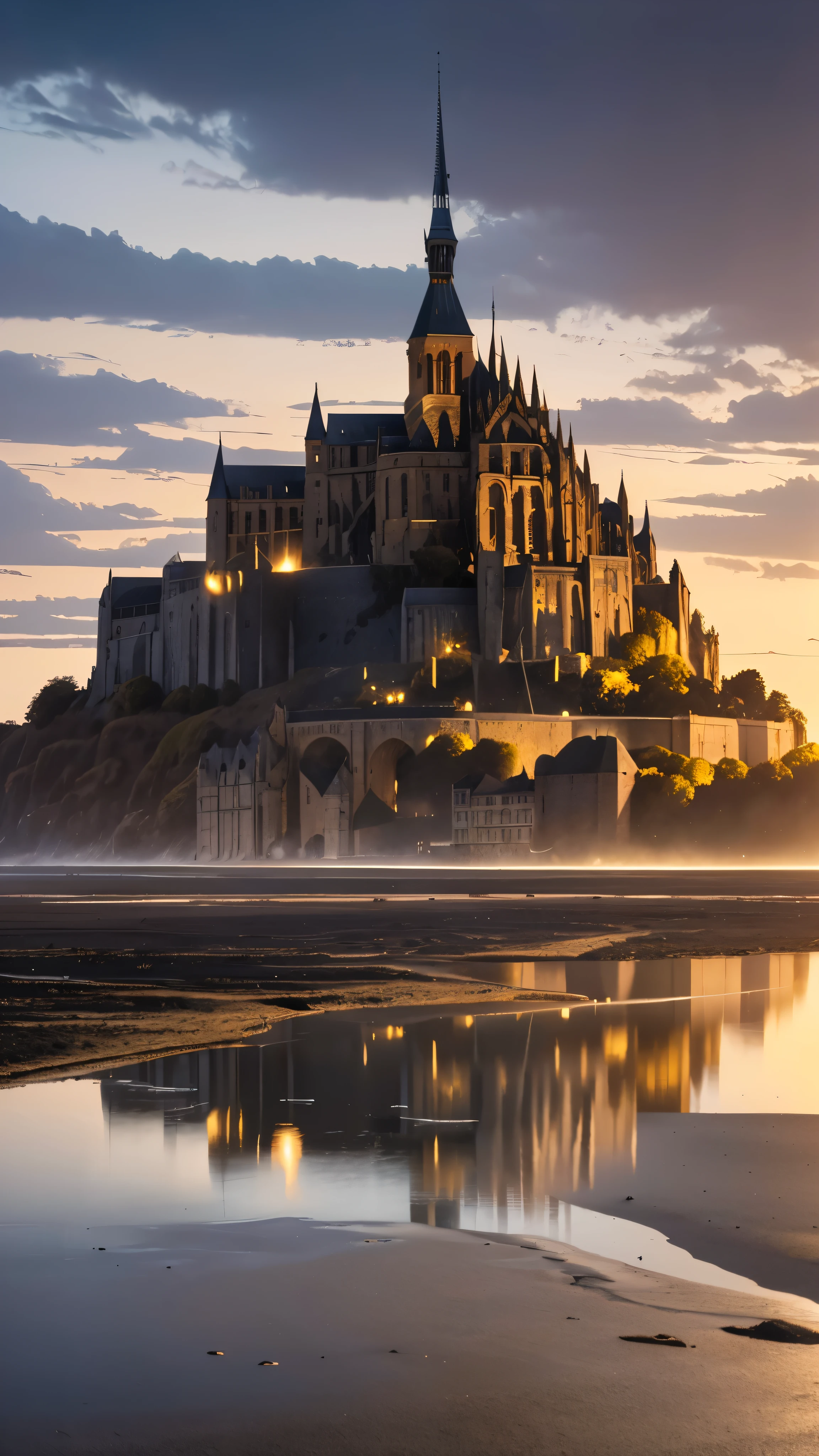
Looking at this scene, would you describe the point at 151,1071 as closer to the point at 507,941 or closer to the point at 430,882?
the point at 507,941

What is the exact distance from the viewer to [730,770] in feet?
286

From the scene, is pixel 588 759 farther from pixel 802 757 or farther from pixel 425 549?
pixel 425 549

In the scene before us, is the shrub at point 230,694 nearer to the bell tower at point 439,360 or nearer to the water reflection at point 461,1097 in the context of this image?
the bell tower at point 439,360

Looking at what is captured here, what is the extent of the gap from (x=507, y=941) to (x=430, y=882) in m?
33.6

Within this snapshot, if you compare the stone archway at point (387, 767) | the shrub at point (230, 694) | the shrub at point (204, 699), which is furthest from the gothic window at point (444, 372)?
the stone archway at point (387, 767)

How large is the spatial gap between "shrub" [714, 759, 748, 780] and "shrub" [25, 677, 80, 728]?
247 ft

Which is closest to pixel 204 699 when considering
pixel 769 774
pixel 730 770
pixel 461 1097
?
pixel 730 770

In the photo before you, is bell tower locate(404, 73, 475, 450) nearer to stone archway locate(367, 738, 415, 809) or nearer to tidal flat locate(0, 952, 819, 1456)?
stone archway locate(367, 738, 415, 809)

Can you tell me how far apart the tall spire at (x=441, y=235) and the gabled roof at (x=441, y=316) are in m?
1.70

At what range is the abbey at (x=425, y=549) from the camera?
341 feet

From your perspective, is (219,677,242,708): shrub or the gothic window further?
the gothic window

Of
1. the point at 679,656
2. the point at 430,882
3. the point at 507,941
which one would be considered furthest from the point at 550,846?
the point at 507,941

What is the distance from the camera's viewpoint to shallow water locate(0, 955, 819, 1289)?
948cm

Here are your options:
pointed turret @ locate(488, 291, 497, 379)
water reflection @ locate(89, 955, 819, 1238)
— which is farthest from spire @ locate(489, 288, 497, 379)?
water reflection @ locate(89, 955, 819, 1238)
